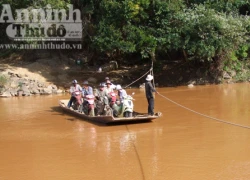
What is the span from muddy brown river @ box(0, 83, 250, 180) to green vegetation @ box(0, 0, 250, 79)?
565cm

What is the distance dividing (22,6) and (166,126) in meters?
12.6

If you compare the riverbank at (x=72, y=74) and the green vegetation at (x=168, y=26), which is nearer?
the green vegetation at (x=168, y=26)

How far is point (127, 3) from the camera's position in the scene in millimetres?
17625

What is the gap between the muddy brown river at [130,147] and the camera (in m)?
6.33

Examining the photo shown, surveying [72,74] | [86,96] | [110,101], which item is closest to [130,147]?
[110,101]

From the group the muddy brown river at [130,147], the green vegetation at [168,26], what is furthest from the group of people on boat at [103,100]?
the green vegetation at [168,26]

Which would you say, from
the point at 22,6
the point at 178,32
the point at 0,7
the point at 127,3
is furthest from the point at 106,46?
the point at 0,7

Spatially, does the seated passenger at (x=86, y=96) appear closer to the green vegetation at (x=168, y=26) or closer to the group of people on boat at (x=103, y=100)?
the group of people on boat at (x=103, y=100)

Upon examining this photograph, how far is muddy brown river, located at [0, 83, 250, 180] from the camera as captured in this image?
633 centimetres

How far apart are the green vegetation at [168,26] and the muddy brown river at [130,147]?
5.65 metres

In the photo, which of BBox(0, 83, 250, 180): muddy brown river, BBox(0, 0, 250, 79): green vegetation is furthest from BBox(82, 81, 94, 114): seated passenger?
BBox(0, 0, 250, 79): green vegetation

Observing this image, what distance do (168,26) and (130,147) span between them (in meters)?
11.6

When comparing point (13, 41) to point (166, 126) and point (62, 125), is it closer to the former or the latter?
point (62, 125)

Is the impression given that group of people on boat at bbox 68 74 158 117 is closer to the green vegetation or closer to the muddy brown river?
the muddy brown river
